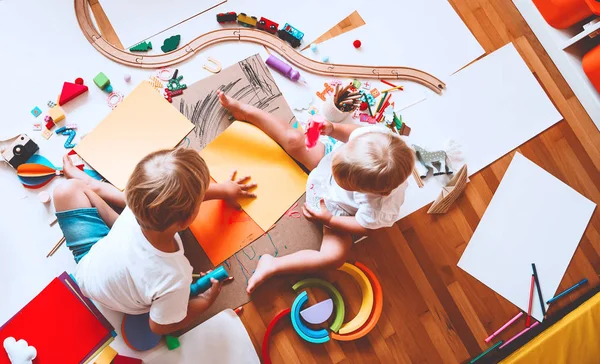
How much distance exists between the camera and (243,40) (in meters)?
1.15

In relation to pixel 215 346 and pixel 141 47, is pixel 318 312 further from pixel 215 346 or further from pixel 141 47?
pixel 141 47

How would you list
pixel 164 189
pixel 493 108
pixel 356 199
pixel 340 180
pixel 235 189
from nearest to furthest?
pixel 164 189 < pixel 340 180 < pixel 356 199 < pixel 235 189 < pixel 493 108

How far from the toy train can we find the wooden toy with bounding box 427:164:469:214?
1.80 ft

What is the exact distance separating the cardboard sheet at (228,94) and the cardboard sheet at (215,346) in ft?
1.43

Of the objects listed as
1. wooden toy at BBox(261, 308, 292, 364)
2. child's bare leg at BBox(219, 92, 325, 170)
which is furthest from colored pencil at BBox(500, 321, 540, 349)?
child's bare leg at BBox(219, 92, 325, 170)

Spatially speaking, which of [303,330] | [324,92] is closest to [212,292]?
[303,330]

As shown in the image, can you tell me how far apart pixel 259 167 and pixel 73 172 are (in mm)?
442

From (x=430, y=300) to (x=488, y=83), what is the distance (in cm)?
61

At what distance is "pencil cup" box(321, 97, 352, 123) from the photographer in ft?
3.51

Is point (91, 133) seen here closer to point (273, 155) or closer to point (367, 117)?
point (273, 155)

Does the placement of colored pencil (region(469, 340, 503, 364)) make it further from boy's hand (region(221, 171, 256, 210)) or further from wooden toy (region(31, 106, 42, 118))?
wooden toy (region(31, 106, 42, 118))

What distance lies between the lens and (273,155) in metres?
1.11

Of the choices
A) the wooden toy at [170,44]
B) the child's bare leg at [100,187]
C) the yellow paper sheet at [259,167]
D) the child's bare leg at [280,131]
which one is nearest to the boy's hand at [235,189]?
the yellow paper sheet at [259,167]

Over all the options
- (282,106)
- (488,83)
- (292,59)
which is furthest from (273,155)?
(488,83)
